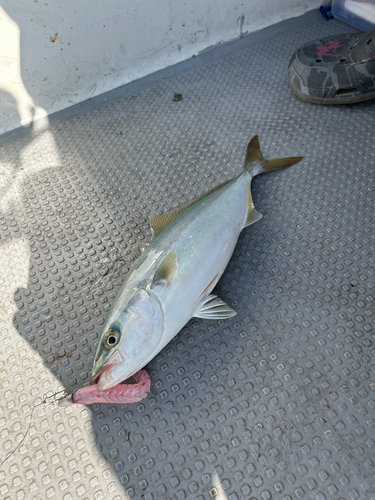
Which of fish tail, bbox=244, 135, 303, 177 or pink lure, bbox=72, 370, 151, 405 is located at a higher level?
fish tail, bbox=244, 135, 303, 177

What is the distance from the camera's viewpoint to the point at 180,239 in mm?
1412

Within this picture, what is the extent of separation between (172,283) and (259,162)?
2.97ft

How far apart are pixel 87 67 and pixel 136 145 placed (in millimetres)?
736

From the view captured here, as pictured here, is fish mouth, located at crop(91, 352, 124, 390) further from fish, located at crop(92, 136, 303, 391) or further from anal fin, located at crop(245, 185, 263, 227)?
anal fin, located at crop(245, 185, 263, 227)

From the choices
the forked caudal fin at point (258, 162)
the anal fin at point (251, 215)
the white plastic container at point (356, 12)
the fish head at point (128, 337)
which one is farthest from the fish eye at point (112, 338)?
the white plastic container at point (356, 12)

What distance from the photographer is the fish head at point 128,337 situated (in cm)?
117

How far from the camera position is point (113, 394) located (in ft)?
4.27

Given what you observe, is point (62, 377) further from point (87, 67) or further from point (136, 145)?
point (87, 67)

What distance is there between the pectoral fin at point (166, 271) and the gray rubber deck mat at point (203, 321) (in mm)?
305

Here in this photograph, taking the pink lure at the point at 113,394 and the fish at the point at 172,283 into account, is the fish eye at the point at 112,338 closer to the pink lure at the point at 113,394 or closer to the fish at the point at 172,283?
the fish at the point at 172,283

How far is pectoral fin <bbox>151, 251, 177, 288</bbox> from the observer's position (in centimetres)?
130

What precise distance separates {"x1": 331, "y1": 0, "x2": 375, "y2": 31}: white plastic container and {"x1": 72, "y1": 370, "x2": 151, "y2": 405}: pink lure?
289 cm

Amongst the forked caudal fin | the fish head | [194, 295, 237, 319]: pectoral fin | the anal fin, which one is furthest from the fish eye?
the forked caudal fin

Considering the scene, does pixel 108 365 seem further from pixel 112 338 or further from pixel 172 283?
pixel 172 283
